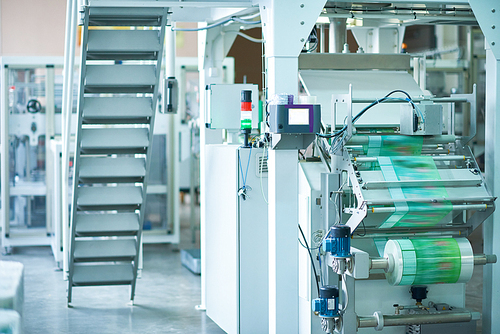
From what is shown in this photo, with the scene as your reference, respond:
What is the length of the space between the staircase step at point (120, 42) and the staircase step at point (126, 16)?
67mm

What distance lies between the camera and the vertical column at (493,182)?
3.89 meters

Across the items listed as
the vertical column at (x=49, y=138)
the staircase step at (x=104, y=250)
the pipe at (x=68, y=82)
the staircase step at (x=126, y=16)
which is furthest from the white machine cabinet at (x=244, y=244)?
the vertical column at (x=49, y=138)

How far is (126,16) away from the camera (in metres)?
4.58

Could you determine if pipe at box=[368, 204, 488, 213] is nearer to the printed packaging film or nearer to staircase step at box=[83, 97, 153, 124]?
the printed packaging film

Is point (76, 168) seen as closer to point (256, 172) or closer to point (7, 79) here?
point (256, 172)

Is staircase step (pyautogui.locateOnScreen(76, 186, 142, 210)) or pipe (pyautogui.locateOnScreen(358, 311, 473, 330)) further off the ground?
staircase step (pyautogui.locateOnScreen(76, 186, 142, 210))

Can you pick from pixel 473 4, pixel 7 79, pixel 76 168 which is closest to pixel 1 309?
pixel 76 168

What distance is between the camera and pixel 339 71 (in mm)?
4555

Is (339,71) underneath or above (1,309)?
above

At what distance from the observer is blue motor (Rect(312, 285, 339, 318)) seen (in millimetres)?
3393

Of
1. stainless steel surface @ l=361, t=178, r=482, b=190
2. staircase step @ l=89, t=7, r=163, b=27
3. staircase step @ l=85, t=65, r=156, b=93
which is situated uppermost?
staircase step @ l=89, t=7, r=163, b=27

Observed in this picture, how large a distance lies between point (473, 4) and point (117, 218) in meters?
3.25

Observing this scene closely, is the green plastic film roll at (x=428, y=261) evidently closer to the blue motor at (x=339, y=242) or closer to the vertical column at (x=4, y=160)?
the blue motor at (x=339, y=242)

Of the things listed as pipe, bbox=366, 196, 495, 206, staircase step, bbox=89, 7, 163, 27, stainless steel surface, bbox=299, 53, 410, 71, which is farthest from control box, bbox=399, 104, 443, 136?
staircase step, bbox=89, 7, 163, 27
